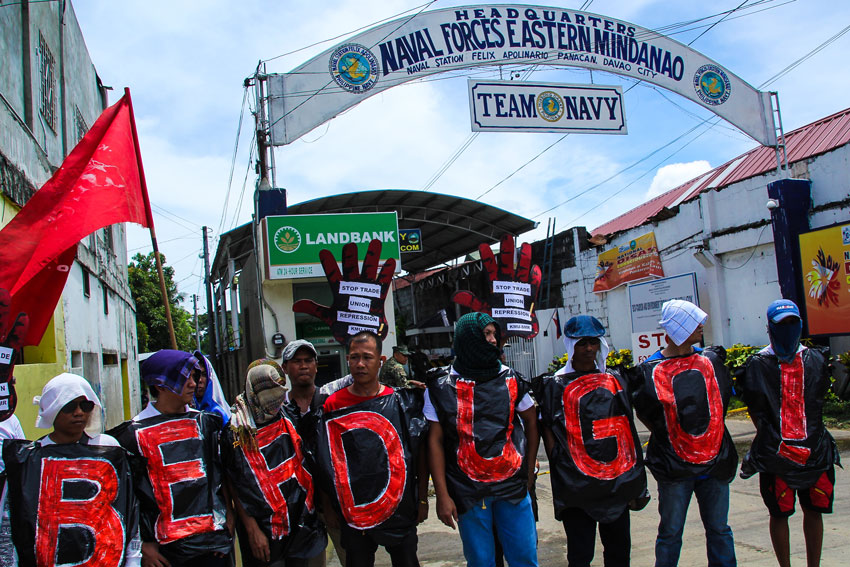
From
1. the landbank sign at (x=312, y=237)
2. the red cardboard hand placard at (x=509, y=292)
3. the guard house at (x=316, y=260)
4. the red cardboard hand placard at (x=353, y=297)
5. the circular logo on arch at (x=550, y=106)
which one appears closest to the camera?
the red cardboard hand placard at (x=353, y=297)

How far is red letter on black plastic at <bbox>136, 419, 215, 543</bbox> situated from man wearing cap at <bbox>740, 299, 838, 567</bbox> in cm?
295

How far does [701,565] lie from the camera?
3.98 metres

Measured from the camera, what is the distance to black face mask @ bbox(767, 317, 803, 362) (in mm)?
3635

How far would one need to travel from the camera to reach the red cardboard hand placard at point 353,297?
4.98 metres

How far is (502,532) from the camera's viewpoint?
3252mm

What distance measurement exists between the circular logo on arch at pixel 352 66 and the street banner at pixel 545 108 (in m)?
1.50

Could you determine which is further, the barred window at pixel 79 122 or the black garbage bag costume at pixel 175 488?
the barred window at pixel 79 122

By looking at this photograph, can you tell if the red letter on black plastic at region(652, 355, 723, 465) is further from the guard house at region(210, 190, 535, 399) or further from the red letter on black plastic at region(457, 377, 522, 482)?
the guard house at region(210, 190, 535, 399)

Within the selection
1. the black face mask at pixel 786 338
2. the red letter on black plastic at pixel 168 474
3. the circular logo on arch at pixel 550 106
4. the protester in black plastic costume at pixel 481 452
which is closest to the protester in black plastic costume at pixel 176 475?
the red letter on black plastic at pixel 168 474

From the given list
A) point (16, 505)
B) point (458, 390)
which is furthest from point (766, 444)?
point (16, 505)

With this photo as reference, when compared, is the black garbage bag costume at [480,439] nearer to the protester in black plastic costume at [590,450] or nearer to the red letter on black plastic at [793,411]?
the protester in black plastic costume at [590,450]

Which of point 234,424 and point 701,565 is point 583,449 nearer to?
point 701,565

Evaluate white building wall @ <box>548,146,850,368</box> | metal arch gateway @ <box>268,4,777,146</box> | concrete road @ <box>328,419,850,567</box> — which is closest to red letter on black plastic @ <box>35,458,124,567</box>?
concrete road @ <box>328,419,850,567</box>

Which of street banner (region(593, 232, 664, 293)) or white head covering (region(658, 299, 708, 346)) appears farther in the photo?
street banner (region(593, 232, 664, 293))
